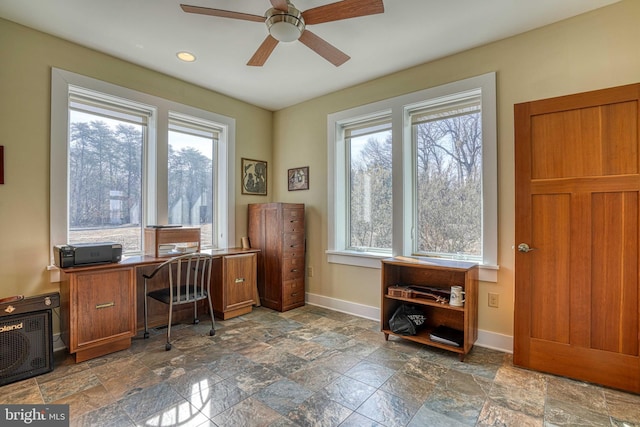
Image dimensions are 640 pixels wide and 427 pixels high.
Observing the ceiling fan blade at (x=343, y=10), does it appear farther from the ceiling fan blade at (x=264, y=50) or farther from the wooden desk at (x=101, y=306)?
the wooden desk at (x=101, y=306)


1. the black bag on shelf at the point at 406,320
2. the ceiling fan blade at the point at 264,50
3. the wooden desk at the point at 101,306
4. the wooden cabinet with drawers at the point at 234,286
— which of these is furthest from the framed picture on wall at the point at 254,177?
the black bag on shelf at the point at 406,320

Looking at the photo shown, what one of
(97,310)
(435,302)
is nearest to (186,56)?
(97,310)

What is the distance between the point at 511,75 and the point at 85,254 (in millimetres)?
3858

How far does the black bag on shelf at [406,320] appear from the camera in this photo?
2.81 metres

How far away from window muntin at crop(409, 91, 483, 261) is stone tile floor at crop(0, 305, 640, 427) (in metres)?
1.01

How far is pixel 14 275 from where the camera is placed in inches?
97.7

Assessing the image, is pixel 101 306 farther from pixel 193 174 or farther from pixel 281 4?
pixel 281 4

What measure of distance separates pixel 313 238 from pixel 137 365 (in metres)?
2.30

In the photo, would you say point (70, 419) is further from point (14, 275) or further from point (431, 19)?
point (431, 19)

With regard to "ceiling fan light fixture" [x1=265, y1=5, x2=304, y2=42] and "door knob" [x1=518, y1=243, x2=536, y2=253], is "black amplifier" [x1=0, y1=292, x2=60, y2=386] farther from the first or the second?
"door knob" [x1=518, y1=243, x2=536, y2=253]

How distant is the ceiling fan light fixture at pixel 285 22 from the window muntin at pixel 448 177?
1.66 metres

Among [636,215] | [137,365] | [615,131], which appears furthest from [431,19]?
[137,365]

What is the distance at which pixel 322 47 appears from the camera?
7.69 feet

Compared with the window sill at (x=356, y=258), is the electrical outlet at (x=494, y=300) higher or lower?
lower
